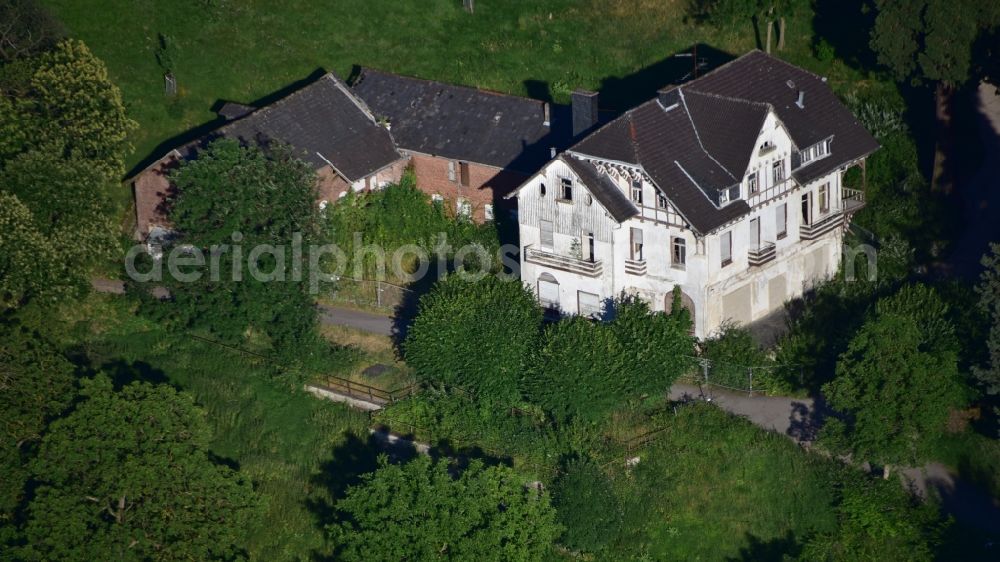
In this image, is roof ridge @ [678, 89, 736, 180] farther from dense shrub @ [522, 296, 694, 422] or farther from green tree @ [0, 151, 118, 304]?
green tree @ [0, 151, 118, 304]

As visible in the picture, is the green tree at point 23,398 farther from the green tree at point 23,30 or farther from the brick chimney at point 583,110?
the brick chimney at point 583,110

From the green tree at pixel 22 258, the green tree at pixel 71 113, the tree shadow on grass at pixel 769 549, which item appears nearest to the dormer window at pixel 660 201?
the tree shadow on grass at pixel 769 549

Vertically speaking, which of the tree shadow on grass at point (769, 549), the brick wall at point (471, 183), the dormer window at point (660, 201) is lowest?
the tree shadow on grass at point (769, 549)

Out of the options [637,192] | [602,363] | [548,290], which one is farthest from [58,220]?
[602,363]

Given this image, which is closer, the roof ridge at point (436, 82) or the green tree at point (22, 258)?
the green tree at point (22, 258)

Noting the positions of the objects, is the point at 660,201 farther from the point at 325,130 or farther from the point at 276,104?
the point at 276,104

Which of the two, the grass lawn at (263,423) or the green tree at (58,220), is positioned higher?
the green tree at (58,220)
